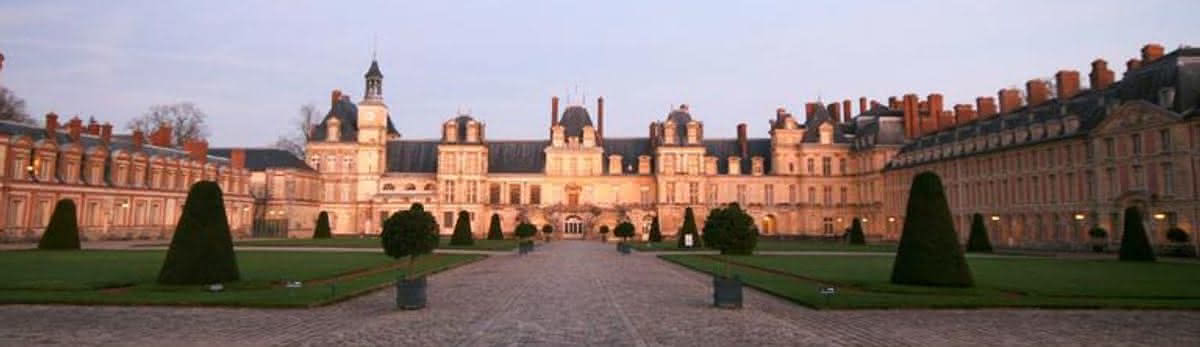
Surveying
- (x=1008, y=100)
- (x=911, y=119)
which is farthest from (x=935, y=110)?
(x=1008, y=100)

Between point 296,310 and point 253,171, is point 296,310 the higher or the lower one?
the lower one

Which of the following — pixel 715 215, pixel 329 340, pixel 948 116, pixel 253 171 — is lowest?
pixel 329 340

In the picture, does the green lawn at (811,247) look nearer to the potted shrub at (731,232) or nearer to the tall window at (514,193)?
the potted shrub at (731,232)

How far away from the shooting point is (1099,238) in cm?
3597

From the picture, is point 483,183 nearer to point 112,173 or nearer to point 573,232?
point 573,232

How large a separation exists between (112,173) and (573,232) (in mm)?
31444

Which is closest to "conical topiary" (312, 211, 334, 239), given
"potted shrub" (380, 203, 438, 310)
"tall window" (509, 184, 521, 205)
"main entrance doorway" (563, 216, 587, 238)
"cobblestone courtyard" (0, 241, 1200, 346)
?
"tall window" (509, 184, 521, 205)

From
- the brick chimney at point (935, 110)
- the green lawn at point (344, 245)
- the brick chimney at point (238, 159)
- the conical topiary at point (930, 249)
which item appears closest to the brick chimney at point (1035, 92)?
the brick chimney at point (935, 110)

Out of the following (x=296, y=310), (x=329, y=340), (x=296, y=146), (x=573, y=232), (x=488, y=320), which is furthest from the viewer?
(x=296, y=146)

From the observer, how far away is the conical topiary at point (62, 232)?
98.7 feet

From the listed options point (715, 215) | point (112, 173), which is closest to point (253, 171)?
point (112, 173)

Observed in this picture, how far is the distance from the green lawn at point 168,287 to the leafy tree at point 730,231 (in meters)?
8.82

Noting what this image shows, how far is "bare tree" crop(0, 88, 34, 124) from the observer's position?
50.8 meters

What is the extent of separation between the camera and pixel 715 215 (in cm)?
2812
